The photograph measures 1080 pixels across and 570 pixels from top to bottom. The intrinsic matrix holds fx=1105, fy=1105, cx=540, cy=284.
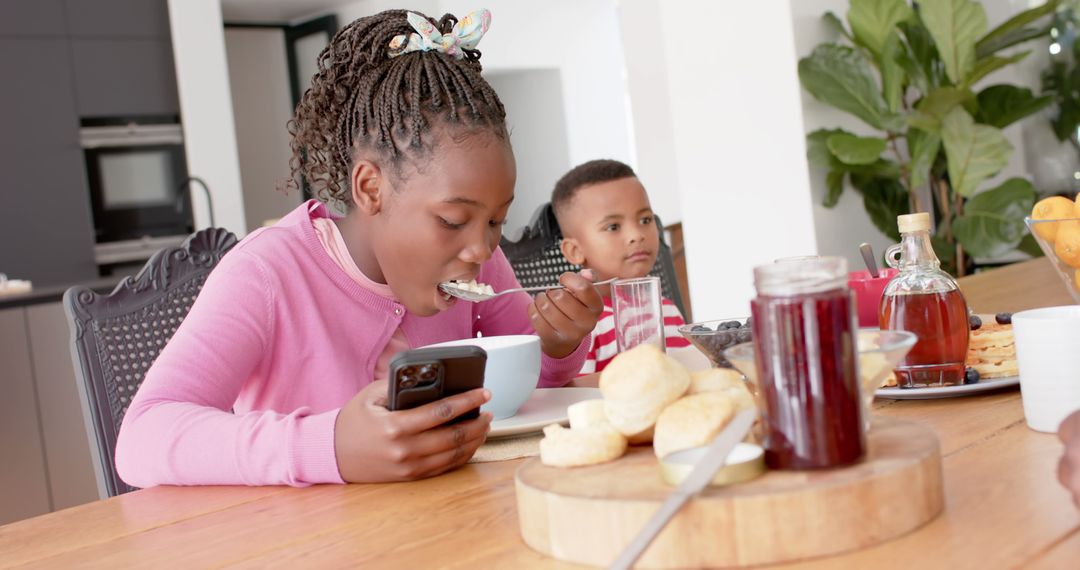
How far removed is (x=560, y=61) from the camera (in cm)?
845

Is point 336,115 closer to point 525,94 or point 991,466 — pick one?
point 991,466

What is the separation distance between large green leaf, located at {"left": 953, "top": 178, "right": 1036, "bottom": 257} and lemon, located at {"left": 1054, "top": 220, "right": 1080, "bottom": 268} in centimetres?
268

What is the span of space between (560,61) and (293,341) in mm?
7244

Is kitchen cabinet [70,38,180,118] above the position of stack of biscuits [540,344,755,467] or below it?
above

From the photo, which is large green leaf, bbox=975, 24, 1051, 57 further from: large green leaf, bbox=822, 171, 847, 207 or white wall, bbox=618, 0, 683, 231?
white wall, bbox=618, 0, 683, 231

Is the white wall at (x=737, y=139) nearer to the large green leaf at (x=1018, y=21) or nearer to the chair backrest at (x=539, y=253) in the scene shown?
the large green leaf at (x=1018, y=21)

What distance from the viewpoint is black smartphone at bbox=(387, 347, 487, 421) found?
1019mm

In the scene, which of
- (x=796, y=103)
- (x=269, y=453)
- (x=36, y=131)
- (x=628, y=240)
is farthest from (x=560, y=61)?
(x=269, y=453)

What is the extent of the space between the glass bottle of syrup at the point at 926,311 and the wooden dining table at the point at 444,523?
0.12ft

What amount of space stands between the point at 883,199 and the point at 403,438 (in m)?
3.47

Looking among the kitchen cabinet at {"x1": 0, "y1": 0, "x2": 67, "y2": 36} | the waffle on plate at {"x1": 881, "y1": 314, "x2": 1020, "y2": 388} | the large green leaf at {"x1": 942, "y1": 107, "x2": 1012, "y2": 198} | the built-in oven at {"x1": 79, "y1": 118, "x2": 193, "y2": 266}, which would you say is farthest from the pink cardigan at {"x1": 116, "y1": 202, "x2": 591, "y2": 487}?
the kitchen cabinet at {"x1": 0, "y1": 0, "x2": 67, "y2": 36}

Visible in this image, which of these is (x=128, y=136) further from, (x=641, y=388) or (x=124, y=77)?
(x=641, y=388)

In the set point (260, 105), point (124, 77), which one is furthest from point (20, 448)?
point (260, 105)

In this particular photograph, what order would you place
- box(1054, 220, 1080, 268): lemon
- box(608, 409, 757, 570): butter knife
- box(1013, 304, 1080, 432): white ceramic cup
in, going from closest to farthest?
1. box(608, 409, 757, 570): butter knife
2. box(1013, 304, 1080, 432): white ceramic cup
3. box(1054, 220, 1080, 268): lemon
